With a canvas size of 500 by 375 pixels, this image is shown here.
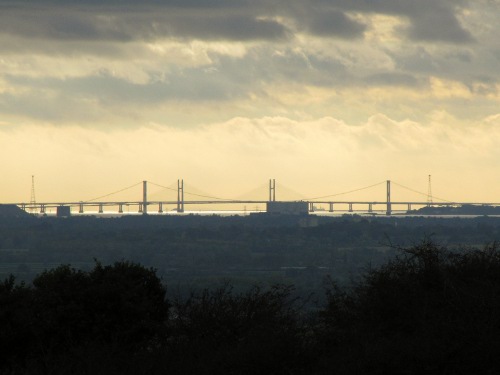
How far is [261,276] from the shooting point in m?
150

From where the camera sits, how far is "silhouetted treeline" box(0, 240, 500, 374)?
26250 millimetres

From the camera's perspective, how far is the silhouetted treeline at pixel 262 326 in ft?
86.1

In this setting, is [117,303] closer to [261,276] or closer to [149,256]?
[261,276]

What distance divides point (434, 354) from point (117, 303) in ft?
37.8

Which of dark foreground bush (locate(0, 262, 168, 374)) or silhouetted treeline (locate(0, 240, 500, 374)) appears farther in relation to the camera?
dark foreground bush (locate(0, 262, 168, 374))

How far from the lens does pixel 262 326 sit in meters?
30.5

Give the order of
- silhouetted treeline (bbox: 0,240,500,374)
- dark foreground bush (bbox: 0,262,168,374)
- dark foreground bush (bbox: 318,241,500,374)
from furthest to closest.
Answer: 1. dark foreground bush (bbox: 0,262,168,374)
2. silhouetted treeline (bbox: 0,240,500,374)
3. dark foreground bush (bbox: 318,241,500,374)

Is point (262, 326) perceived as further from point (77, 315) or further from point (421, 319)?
point (77, 315)

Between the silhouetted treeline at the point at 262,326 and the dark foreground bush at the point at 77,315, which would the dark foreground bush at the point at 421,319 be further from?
the dark foreground bush at the point at 77,315

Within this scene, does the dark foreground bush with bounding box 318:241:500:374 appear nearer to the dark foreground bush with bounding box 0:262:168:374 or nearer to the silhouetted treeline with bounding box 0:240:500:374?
the silhouetted treeline with bounding box 0:240:500:374

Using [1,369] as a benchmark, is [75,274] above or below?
above

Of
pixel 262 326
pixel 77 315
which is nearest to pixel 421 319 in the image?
pixel 262 326

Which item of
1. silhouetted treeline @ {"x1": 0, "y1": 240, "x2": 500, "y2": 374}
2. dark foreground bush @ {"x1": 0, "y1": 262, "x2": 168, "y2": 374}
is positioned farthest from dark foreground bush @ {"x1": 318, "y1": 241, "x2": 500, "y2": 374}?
dark foreground bush @ {"x1": 0, "y1": 262, "x2": 168, "y2": 374}

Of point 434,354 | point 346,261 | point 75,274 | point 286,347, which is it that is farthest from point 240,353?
point 346,261
